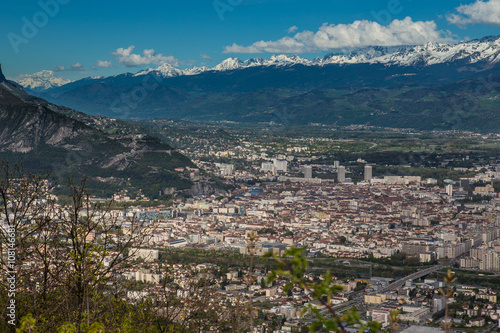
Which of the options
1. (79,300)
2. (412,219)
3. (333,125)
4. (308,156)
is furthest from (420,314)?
(333,125)

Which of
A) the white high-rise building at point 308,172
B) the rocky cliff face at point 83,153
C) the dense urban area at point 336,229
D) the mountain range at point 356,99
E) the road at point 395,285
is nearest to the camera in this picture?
the dense urban area at point 336,229

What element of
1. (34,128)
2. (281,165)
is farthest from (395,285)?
(281,165)

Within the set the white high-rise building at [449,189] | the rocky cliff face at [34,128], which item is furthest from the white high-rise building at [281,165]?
the rocky cliff face at [34,128]

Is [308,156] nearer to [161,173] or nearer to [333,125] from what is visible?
[161,173]

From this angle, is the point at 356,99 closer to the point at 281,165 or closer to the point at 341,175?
the point at 281,165

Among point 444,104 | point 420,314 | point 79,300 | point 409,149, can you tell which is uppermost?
point 444,104

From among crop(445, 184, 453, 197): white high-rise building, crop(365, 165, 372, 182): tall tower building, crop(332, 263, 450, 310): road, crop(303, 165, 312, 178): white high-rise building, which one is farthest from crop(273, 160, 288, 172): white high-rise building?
crop(332, 263, 450, 310): road

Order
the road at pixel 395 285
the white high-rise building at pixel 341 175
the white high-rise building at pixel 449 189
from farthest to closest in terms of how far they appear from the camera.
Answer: the white high-rise building at pixel 341 175 → the white high-rise building at pixel 449 189 → the road at pixel 395 285

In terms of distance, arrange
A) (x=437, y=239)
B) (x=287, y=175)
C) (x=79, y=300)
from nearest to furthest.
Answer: (x=79, y=300), (x=437, y=239), (x=287, y=175)

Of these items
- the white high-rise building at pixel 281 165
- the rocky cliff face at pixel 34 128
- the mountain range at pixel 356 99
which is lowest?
the white high-rise building at pixel 281 165

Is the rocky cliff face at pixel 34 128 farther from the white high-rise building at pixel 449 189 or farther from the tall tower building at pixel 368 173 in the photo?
the white high-rise building at pixel 449 189

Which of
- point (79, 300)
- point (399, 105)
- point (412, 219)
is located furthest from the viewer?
point (399, 105)
